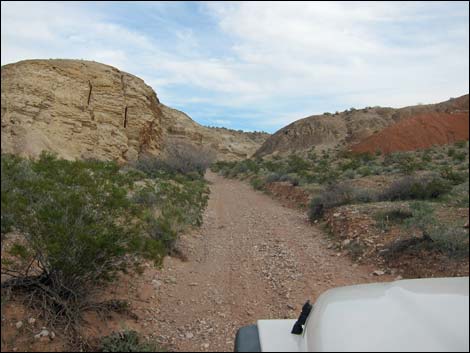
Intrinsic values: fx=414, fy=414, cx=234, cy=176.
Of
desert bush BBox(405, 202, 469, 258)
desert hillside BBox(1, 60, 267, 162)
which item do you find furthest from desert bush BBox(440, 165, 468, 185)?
desert hillside BBox(1, 60, 267, 162)

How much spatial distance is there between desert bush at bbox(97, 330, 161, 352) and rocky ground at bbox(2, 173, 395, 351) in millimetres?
249

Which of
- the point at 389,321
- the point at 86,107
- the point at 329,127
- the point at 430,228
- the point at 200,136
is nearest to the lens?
the point at 389,321

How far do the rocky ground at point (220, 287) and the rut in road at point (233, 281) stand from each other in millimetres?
10

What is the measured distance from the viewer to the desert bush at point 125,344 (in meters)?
3.34

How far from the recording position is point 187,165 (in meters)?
25.5

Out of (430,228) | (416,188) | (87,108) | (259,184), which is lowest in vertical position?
(259,184)

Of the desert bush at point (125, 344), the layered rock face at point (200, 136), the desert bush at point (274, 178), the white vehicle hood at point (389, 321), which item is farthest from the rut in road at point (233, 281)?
the layered rock face at point (200, 136)

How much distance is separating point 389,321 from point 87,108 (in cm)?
2087

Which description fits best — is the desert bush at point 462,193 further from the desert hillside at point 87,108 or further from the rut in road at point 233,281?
the desert hillside at point 87,108

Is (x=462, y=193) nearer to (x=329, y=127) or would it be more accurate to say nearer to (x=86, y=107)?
(x=86, y=107)

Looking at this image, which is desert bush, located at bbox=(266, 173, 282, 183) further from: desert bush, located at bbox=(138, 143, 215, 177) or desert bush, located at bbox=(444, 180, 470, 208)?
desert bush, located at bbox=(444, 180, 470, 208)

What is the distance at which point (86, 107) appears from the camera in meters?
20.6

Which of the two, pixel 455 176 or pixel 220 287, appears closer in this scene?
pixel 455 176

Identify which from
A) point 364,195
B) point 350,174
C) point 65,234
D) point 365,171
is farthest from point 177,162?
point 65,234
